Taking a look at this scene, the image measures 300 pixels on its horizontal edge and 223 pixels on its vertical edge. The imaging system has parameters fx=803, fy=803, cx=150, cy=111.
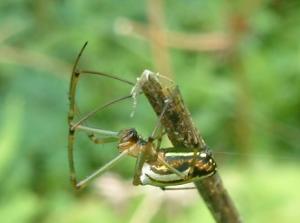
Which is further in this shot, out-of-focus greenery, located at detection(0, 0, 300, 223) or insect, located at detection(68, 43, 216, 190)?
out-of-focus greenery, located at detection(0, 0, 300, 223)

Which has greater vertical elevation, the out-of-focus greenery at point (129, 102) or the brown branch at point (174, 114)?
the brown branch at point (174, 114)

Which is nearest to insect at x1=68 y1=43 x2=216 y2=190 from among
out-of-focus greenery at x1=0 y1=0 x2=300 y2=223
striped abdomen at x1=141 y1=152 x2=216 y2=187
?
striped abdomen at x1=141 y1=152 x2=216 y2=187

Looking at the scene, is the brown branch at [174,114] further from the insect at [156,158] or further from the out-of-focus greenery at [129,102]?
the out-of-focus greenery at [129,102]

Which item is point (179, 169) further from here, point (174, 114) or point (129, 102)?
point (129, 102)

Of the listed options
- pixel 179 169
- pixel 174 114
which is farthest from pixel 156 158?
pixel 174 114

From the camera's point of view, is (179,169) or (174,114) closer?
(174,114)

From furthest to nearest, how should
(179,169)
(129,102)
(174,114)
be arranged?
(129,102)
(179,169)
(174,114)

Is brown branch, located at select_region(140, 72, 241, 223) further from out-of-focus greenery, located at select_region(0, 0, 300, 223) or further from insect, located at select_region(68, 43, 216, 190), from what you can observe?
out-of-focus greenery, located at select_region(0, 0, 300, 223)

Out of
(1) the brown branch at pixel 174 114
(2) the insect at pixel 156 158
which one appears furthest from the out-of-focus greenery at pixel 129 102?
(1) the brown branch at pixel 174 114
